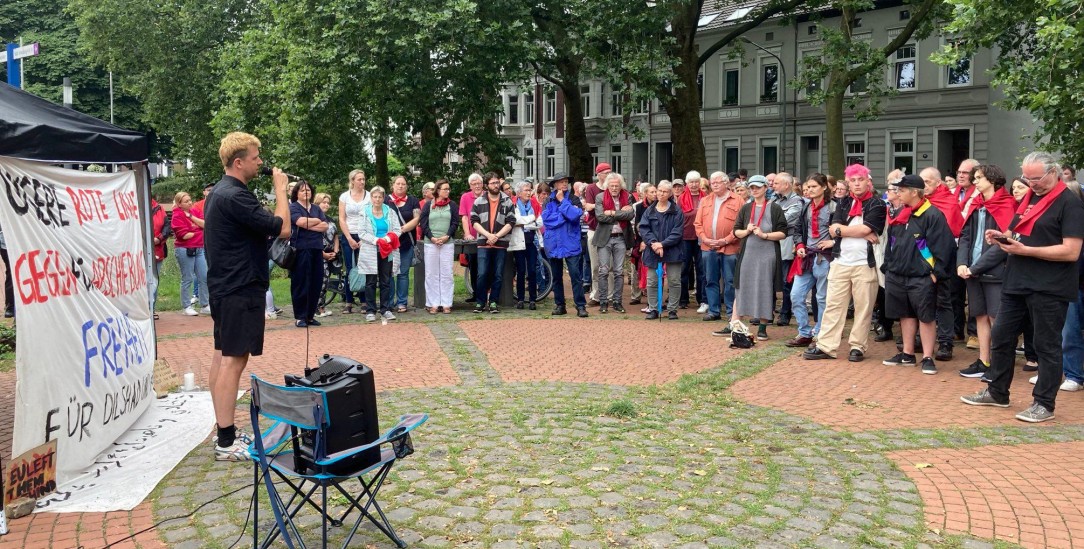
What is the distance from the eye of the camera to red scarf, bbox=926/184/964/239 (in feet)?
33.3

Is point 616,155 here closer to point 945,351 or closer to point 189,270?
point 189,270

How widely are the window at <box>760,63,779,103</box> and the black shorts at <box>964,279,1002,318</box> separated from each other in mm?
38185

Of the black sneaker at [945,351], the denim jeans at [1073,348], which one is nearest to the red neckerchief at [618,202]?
the black sneaker at [945,351]

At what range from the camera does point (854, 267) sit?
32.7 ft

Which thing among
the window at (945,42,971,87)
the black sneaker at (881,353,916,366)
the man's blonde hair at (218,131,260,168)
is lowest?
the black sneaker at (881,353,916,366)

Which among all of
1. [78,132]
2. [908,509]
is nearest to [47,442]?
[78,132]

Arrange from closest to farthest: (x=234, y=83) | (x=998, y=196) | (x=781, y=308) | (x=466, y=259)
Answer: (x=998, y=196) < (x=781, y=308) < (x=466, y=259) < (x=234, y=83)

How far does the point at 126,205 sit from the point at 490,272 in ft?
24.1

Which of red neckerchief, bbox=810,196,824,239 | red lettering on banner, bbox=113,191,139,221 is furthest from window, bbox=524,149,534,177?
red lettering on banner, bbox=113,191,139,221

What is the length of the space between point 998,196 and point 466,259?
A: 8127 millimetres

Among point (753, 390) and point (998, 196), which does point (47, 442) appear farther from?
point (998, 196)

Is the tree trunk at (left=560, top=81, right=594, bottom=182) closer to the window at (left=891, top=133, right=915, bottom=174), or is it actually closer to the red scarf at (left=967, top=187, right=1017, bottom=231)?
the red scarf at (left=967, top=187, right=1017, bottom=231)

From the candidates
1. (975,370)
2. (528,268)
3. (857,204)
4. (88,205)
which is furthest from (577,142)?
(88,205)

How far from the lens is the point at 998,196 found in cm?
929
